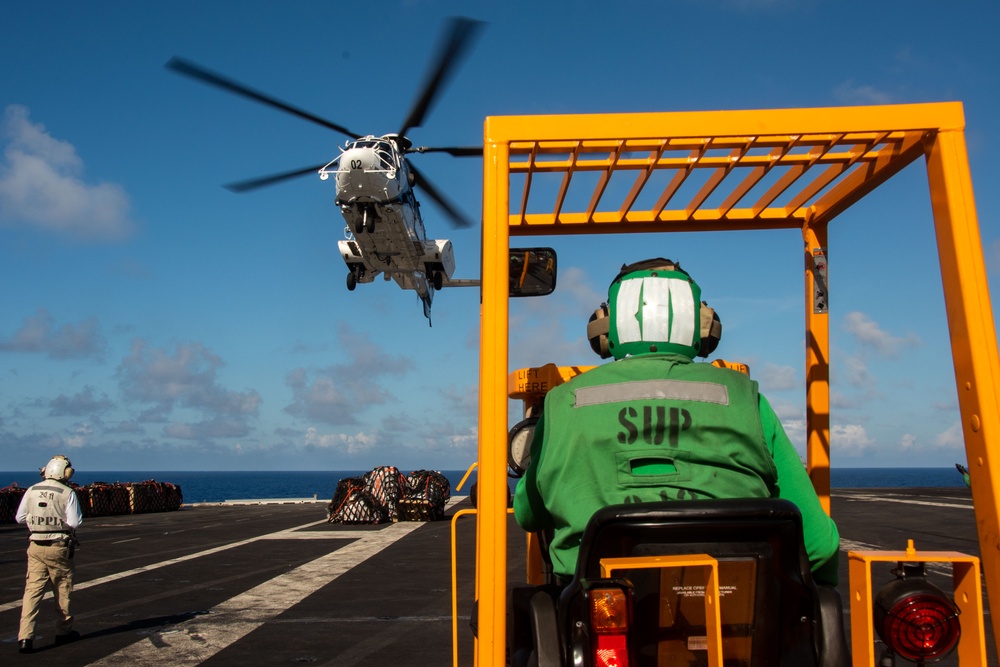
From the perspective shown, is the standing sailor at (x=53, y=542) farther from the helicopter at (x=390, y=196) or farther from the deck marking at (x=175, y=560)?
the helicopter at (x=390, y=196)

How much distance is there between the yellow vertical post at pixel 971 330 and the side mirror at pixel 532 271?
1.43 m

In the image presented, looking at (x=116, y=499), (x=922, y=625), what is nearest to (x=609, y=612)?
(x=922, y=625)

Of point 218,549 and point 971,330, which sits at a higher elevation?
point 971,330

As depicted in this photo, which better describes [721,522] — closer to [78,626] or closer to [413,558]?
[78,626]

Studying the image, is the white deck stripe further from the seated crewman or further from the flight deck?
the seated crewman

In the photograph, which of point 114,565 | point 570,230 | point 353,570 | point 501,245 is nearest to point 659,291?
point 501,245

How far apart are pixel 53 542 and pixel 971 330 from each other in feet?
29.4

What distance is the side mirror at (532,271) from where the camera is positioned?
3.25 m

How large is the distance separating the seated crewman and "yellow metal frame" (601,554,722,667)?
34 centimetres

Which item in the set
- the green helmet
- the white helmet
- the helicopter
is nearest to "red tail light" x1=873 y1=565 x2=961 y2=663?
the green helmet

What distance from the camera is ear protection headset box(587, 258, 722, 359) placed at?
274 centimetres

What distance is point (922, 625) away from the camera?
213 cm

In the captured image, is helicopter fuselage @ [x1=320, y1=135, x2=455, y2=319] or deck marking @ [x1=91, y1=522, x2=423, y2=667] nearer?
deck marking @ [x1=91, y1=522, x2=423, y2=667]

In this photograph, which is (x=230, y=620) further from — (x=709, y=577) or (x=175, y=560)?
(x=709, y=577)
